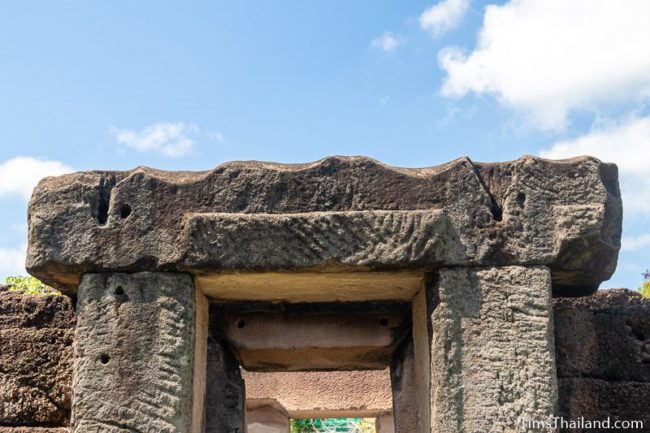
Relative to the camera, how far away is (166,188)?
3578 mm

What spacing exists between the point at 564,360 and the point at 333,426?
13147 mm

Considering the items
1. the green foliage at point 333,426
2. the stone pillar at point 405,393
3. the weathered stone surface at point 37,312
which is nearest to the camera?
the weathered stone surface at point 37,312

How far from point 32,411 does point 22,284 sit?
3189 millimetres

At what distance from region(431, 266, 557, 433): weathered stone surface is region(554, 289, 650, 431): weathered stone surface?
1.72ft

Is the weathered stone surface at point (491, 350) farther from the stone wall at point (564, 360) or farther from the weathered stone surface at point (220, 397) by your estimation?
the weathered stone surface at point (220, 397)

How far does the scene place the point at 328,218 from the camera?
349cm

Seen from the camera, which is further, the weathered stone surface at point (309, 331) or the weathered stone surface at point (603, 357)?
the weathered stone surface at point (309, 331)

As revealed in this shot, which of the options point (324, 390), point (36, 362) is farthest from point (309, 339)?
point (324, 390)

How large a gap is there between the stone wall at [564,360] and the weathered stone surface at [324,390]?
3088 mm

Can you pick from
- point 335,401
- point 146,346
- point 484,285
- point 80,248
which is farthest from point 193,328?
point 335,401

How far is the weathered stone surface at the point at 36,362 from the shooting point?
390 centimetres

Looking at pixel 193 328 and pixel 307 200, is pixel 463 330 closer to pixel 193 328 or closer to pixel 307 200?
pixel 307 200

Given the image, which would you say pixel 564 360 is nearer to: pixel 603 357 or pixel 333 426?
pixel 603 357

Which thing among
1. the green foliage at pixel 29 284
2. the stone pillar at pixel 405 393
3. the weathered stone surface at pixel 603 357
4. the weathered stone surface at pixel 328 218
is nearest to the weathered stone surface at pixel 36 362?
the weathered stone surface at pixel 328 218
